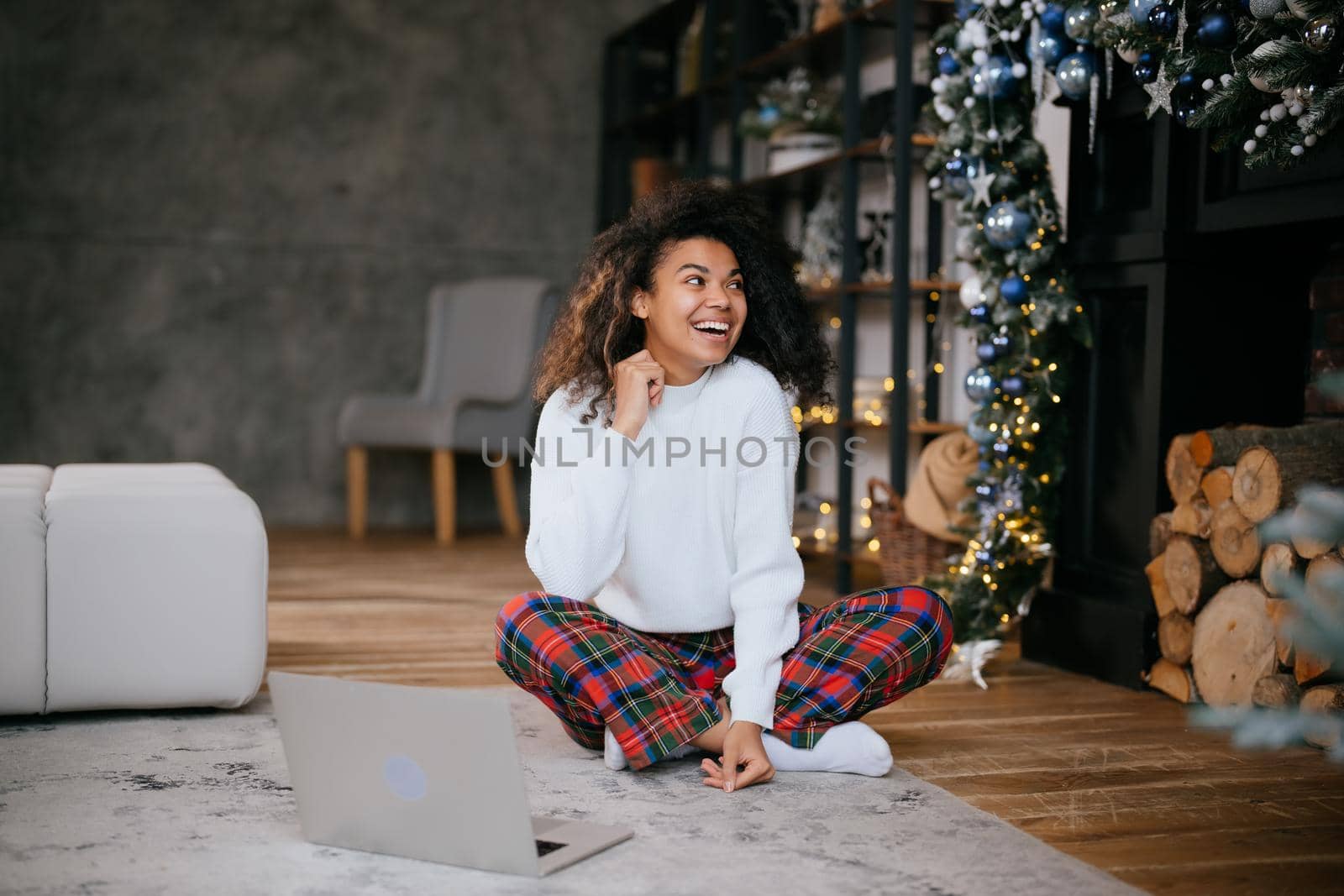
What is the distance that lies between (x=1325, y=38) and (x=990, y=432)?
1155 millimetres

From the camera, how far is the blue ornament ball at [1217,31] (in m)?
2.04

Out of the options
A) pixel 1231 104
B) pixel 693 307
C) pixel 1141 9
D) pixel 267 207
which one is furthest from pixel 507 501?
pixel 1231 104

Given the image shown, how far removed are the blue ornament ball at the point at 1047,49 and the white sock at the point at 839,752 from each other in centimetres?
135

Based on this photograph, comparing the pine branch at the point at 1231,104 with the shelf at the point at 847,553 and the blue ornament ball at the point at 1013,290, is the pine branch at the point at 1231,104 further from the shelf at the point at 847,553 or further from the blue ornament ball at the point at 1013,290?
the shelf at the point at 847,553

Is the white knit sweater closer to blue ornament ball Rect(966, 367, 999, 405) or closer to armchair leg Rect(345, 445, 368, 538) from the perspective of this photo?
blue ornament ball Rect(966, 367, 999, 405)

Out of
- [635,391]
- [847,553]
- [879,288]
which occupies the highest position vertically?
[879,288]

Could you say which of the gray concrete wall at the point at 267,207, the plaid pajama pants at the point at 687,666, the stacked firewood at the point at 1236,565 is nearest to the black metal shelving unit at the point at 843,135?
the gray concrete wall at the point at 267,207

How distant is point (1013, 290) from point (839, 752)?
3.70ft

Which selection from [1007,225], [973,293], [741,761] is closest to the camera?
[741,761]

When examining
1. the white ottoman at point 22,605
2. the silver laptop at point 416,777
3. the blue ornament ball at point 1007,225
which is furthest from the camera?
the blue ornament ball at point 1007,225

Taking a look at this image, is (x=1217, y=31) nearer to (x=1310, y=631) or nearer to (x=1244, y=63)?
(x=1244, y=63)

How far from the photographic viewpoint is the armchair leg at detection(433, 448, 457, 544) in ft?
15.4

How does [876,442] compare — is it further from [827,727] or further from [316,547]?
[827,727]

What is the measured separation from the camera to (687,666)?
2.02m
